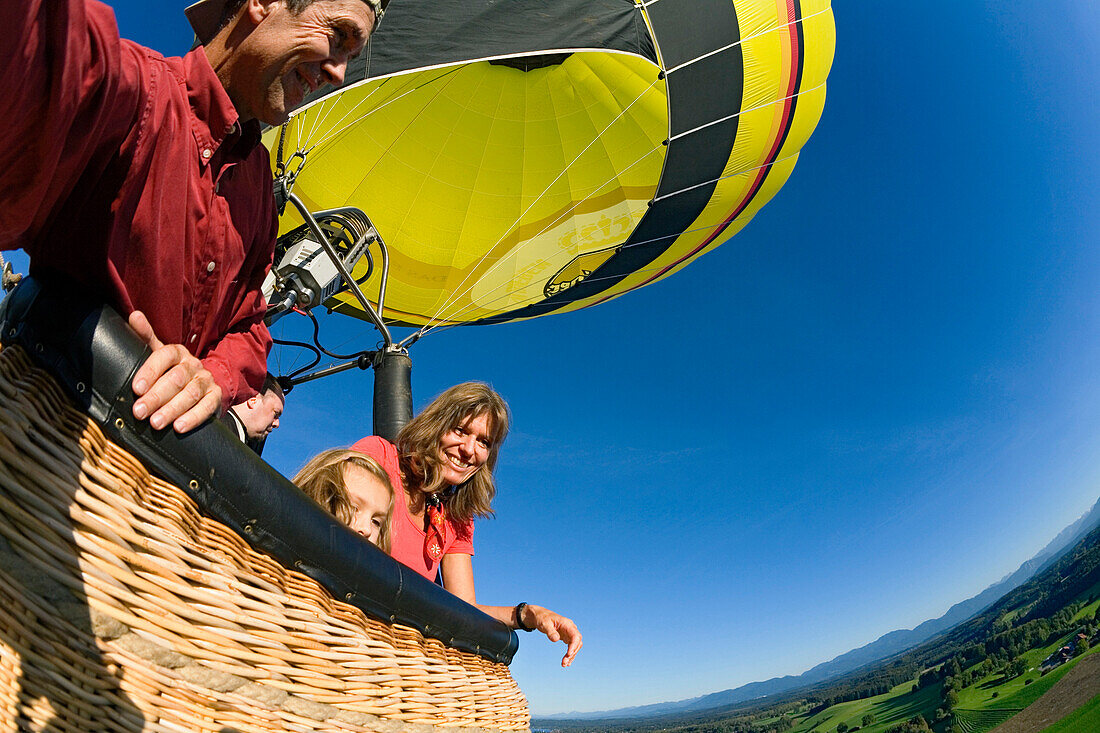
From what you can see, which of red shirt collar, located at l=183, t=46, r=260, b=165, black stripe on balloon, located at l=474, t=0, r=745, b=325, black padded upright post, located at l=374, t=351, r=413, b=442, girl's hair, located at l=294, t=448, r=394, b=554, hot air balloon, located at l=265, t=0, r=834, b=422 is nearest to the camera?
red shirt collar, located at l=183, t=46, r=260, b=165

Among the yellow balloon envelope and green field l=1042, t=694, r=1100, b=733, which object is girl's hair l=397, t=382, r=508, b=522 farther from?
green field l=1042, t=694, r=1100, b=733

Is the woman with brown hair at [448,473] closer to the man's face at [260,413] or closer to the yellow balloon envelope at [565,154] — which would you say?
the man's face at [260,413]

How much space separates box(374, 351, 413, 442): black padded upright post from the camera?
118 inches

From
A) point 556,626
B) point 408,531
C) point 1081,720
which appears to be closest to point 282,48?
point 556,626

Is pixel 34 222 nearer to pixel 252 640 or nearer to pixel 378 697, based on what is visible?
pixel 252 640

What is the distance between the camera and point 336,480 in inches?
53.7

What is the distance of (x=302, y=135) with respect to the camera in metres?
4.14

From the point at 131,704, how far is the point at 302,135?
4.28 meters

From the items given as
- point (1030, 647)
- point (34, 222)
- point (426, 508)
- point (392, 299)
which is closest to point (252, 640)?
point (34, 222)

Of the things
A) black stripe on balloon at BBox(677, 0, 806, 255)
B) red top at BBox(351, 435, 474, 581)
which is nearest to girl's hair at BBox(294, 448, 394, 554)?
red top at BBox(351, 435, 474, 581)

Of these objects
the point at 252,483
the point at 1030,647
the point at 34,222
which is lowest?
the point at 1030,647

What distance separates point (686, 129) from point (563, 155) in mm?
1203

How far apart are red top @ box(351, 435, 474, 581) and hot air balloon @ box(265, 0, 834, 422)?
215 centimetres

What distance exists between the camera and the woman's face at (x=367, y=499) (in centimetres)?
137
